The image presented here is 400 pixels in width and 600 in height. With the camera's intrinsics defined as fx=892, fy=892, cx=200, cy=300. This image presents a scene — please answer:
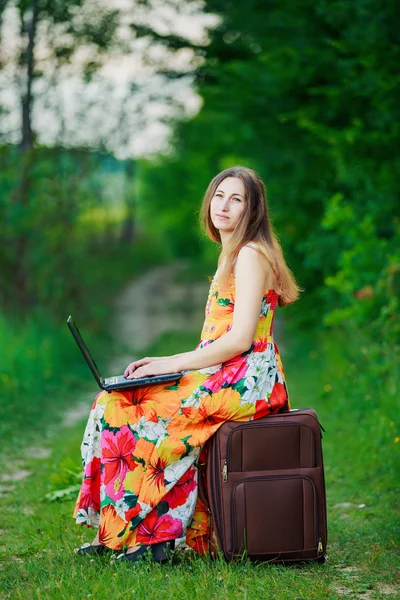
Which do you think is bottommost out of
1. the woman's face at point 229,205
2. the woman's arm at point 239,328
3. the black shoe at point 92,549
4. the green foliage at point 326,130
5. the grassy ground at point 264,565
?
the grassy ground at point 264,565

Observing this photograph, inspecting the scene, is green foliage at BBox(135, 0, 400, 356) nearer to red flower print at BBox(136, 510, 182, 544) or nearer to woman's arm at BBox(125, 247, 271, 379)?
woman's arm at BBox(125, 247, 271, 379)

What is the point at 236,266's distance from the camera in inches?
154

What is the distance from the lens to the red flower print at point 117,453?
12.6 ft

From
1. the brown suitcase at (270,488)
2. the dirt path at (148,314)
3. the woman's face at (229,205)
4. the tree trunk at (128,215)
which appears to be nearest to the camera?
the brown suitcase at (270,488)

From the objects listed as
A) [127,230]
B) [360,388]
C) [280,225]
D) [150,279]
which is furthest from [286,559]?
[127,230]

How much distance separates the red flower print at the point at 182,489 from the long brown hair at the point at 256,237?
87 centimetres

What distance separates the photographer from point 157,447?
3.82m

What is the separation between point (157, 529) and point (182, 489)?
0.66 feet

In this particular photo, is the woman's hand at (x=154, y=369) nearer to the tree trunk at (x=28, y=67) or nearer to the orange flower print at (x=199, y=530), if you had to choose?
the orange flower print at (x=199, y=530)

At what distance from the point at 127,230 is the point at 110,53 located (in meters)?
21.5

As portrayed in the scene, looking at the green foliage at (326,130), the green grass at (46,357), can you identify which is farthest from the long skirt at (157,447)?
the green foliage at (326,130)

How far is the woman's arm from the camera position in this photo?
12.5ft

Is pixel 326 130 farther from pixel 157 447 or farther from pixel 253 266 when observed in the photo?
pixel 157 447

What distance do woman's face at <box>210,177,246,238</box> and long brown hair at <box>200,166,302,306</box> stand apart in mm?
23
